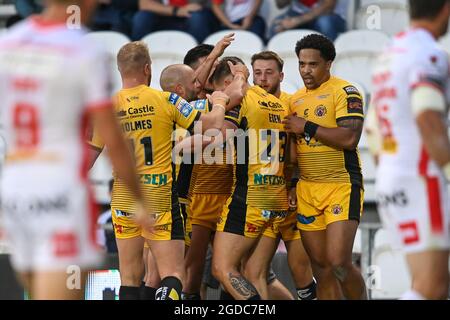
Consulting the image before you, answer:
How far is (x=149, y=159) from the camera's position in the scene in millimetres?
8398

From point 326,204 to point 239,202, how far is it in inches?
30.2

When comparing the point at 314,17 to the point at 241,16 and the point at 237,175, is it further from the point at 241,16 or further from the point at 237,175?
the point at 237,175

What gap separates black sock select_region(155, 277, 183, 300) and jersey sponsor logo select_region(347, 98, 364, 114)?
215cm

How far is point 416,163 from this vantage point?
573 centimetres

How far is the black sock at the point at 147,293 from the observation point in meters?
8.74

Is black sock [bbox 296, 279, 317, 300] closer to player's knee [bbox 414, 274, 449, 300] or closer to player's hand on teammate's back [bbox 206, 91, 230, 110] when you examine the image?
player's hand on teammate's back [bbox 206, 91, 230, 110]

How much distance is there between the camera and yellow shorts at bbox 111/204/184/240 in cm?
831

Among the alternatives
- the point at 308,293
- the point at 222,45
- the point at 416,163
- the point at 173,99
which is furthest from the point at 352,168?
the point at 416,163

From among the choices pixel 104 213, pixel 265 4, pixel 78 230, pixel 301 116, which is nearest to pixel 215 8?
pixel 265 4

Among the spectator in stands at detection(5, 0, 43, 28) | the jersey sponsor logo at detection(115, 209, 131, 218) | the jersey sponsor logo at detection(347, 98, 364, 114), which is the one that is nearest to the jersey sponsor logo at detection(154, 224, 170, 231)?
the jersey sponsor logo at detection(115, 209, 131, 218)

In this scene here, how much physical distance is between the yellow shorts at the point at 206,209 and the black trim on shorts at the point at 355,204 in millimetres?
1259

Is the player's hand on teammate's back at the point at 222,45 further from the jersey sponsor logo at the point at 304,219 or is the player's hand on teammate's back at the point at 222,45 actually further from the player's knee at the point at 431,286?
the player's knee at the point at 431,286

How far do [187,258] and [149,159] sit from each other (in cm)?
134

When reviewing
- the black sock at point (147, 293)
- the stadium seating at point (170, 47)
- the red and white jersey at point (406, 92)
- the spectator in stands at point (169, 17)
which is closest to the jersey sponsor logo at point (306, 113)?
the black sock at point (147, 293)
